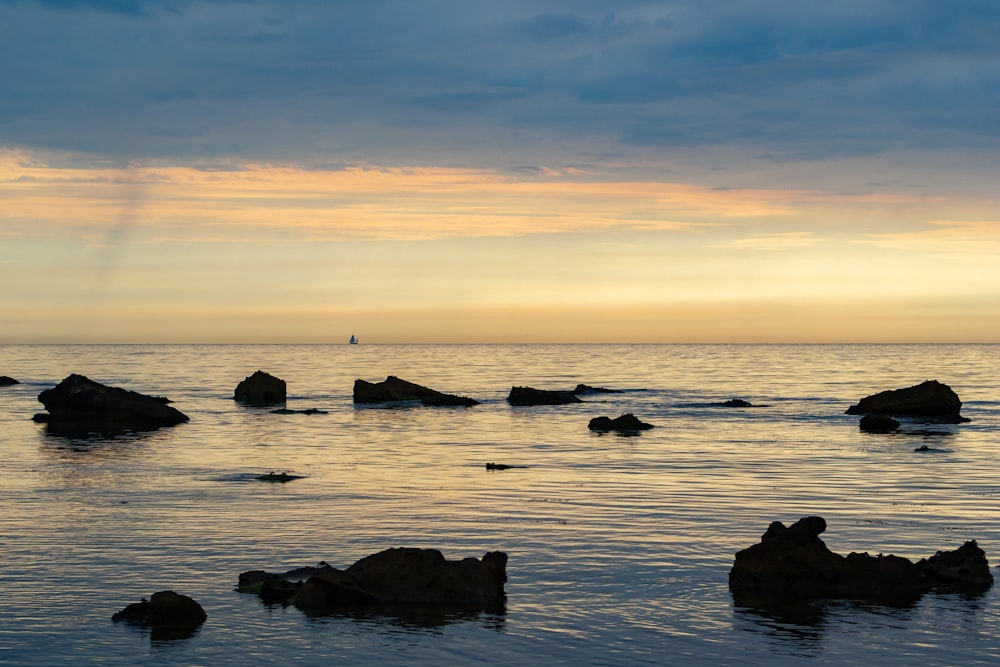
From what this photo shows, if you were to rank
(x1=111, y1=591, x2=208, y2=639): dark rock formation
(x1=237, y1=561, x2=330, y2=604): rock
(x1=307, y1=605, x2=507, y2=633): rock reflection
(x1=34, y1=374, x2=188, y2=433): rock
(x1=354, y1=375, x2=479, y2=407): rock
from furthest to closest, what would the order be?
(x1=354, y1=375, x2=479, y2=407): rock
(x1=34, y1=374, x2=188, y2=433): rock
(x1=237, y1=561, x2=330, y2=604): rock
(x1=307, y1=605, x2=507, y2=633): rock reflection
(x1=111, y1=591, x2=208, y2=639): dark rock formation

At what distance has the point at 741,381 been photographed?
15850 cm

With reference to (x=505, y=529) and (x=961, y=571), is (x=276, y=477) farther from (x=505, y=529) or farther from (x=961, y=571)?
(x=961, y=571)

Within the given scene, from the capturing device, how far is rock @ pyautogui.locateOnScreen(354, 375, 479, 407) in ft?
340

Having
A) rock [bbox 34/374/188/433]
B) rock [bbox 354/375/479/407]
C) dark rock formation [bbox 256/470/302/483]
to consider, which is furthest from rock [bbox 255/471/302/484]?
rock [bbox 354/375/479/407]

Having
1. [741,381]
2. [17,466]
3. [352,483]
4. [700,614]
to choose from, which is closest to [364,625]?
[700,614]

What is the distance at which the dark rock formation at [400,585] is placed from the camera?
902 inches

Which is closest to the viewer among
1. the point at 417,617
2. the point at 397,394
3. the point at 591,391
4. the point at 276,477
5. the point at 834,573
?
the point at 417,617

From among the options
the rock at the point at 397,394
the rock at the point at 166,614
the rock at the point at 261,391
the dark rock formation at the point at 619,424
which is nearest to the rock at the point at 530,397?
the rock at the point at 397,394

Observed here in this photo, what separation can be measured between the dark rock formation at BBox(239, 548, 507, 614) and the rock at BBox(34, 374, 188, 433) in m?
56.9

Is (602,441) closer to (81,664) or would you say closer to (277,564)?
(277,564)

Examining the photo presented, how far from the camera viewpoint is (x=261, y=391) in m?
106

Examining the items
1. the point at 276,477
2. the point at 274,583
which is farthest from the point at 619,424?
the point at 274,583

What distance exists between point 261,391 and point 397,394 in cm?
1293

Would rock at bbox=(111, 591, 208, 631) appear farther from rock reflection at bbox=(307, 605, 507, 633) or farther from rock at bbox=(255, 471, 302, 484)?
rock at bbox=(255, 471, 302, 484)
